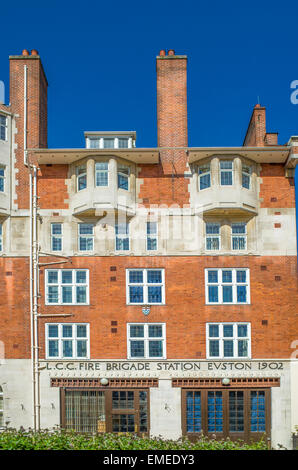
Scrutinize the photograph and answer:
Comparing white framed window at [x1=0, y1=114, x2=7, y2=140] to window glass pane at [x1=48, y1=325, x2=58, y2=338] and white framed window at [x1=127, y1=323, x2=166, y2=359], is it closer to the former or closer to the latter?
window glass pane at [x1=48, y1=325, x2=58, y2=338]

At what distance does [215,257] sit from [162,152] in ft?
21.0

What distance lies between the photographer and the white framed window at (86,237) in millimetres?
26047

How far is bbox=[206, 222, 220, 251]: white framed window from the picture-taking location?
26.0 metres

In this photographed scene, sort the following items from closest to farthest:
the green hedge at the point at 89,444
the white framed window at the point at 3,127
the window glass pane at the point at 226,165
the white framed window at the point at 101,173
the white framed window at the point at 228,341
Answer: the green hedge at the point at 89,444 < the white framed window at the point at 228,341 < the white framed window at the point at 101,173 < the window glass pane at the point at 226,165 < the white framed window at the point at 3,127

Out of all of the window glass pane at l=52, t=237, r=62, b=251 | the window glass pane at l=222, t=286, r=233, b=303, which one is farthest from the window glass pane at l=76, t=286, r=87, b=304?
the window glass pane at l=222, t=286, r=233, b=303

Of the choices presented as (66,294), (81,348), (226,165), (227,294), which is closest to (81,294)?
(66,294)

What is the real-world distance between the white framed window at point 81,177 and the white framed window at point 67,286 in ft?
14.8

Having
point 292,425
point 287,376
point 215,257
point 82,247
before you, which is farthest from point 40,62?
point 292,425

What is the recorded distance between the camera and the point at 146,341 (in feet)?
82.6

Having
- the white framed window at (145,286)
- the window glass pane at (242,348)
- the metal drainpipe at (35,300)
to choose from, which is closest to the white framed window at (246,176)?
the white framed window at (145,286)

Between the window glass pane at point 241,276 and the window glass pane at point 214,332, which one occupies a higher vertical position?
the window glass pane at point 241,276

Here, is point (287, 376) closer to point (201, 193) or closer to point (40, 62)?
point (201, 193)

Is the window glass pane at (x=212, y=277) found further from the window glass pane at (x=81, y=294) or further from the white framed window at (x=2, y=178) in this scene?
the white framed window at (x=2, y=178)

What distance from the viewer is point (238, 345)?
82.5 ft
